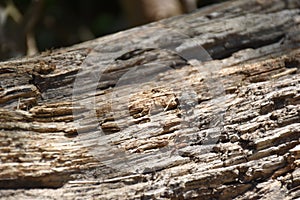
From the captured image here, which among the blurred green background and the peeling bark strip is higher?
the blurred green background

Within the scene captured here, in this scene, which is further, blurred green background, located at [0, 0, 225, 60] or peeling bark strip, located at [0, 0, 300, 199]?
blurred green background, located at [0, 0, 225, 60]

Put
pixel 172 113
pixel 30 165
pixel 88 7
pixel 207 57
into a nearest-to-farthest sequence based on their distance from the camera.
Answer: pixel 30 165
pixel 172 113
pixel 207 57
pixel 88 7

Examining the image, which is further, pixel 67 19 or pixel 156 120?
pixel 67 19

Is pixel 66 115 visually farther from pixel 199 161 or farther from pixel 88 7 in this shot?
pixel 88 7

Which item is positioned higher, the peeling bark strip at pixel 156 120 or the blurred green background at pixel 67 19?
the blurred green background at pixel 67 19

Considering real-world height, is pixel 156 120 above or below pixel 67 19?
below

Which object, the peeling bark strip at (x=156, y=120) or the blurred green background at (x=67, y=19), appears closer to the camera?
the peeling bark strip at (x=156, y=120)

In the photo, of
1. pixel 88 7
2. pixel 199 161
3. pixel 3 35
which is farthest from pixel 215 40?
pixel 88 7

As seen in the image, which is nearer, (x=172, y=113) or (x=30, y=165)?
(x=30, y=165)
